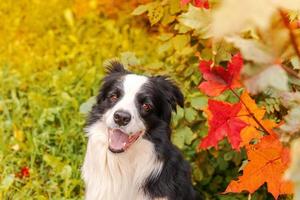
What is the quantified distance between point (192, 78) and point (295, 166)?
8.11 feet

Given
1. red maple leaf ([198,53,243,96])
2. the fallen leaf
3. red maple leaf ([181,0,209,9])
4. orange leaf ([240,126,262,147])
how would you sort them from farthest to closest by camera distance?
1. red maple leaf ([181,0,209,9])
2. orange leaf ([240,126,262,147])
3. the fallen leaf
4. red maple leaf ([198,53,243,96])

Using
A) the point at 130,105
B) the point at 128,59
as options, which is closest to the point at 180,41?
the point at 128,59

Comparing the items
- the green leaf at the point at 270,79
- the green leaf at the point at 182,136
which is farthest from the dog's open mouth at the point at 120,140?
the green leaf at the point at 270,79

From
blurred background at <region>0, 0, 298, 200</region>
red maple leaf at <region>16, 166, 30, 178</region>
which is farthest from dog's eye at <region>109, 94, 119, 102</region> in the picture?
red maple leaf at <region>16, 166, 30, 178</region>

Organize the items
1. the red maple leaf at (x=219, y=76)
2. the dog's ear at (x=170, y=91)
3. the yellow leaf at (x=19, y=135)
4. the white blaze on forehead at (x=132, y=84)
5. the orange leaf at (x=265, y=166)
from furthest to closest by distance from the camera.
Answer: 1. the yellow leaf at (x=19, y=135)
2. the dog's ear at (x=170, y=91)
3. the white blaze on forehead at (x=132, y=84)
4. the orange leaf at (x=265, y=166)
5. the red maple leaf at (x=219, y=76)

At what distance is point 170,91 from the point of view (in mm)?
3271

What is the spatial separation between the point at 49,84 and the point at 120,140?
1980 mm

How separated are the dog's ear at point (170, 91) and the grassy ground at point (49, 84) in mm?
556

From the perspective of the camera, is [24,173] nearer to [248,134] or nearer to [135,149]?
[135,149]

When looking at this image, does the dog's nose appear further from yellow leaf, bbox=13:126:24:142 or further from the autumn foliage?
yellow leaf, bbox=13:126:24:142

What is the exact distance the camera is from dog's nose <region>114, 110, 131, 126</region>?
9.58ft

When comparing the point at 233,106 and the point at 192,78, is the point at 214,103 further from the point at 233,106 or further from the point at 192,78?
the point at 192,78

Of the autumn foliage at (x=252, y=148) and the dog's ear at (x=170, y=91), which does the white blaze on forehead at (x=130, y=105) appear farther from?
the autumn foliage at (x=252, y=148)

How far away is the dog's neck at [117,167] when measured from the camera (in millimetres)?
3129
